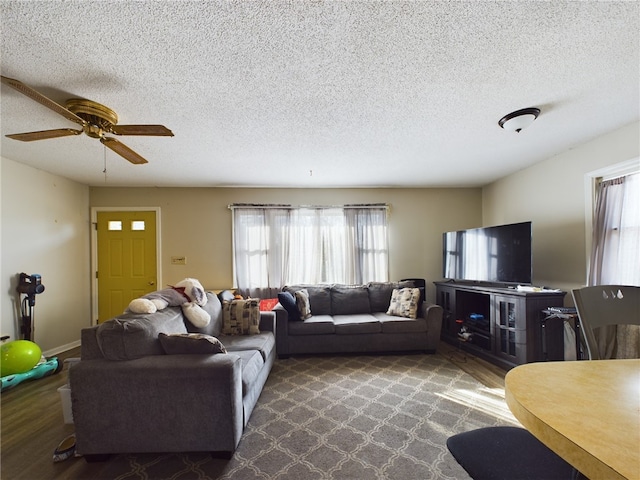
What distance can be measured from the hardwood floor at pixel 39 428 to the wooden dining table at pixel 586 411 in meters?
2.32

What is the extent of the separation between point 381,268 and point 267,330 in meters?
2.36

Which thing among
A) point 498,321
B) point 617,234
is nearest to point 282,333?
point 498,321

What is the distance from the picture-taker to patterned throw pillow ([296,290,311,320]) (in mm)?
3761

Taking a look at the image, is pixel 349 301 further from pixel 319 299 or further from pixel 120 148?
pixel 120 148

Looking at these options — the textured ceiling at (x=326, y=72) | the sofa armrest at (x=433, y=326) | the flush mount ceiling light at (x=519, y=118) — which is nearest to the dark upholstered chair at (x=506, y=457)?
the textured ceiling at (x=326, y=72)

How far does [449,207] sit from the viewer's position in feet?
16.5

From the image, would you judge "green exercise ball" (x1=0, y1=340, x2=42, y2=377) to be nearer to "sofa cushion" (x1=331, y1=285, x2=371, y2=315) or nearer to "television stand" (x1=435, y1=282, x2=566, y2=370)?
"sofa cushion" (x1=331, y1=285, x2=371, y2=315)

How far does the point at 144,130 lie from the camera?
209 centimetres

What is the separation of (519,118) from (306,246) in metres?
3.29

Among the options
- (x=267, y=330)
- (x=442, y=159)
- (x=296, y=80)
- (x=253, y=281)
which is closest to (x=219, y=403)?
(x=267, y=330)

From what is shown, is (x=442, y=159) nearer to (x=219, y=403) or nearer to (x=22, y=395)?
(x=219, y=403)

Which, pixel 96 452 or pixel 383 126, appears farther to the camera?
pixel 383 126

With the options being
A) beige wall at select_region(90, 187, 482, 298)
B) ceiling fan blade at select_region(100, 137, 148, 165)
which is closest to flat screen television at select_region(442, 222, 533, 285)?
beige wall at select_region(90, 187, 482, 298)

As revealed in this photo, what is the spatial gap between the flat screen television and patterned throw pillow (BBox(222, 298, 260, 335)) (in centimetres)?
291
